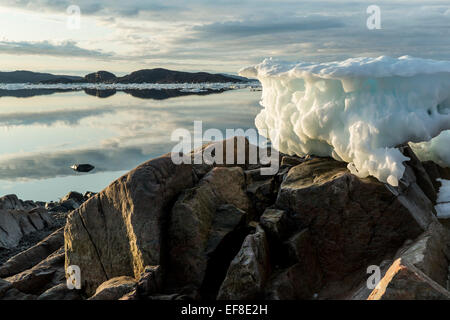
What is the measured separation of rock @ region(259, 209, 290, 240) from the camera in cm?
869

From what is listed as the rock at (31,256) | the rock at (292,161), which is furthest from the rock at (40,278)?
the rock at (292,161)

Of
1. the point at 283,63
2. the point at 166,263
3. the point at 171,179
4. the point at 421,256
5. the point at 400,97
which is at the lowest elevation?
the point at 166,263

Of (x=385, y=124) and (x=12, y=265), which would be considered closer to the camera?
(x=385, y=124)

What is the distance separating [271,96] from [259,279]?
553cm

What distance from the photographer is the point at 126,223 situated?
926 cm

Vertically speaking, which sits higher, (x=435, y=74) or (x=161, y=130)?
(x=435, y=74)

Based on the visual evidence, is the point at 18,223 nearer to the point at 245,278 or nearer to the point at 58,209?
the point at 58,209

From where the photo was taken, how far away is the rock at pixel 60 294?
9422 mm

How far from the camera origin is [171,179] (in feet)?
31.7

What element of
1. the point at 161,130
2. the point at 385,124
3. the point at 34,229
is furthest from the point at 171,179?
the point at 161,130

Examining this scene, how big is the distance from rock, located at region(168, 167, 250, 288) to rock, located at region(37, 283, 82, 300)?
248cm

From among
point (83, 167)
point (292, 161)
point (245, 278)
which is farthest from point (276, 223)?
Answer: point (83, 167)

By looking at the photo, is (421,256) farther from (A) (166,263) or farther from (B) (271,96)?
(B) (271,96)

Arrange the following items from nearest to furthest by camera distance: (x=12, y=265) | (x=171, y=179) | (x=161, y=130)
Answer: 1. (x=171, y=179)
2. (x=12, y=265)
3. (x=161, y=130)
